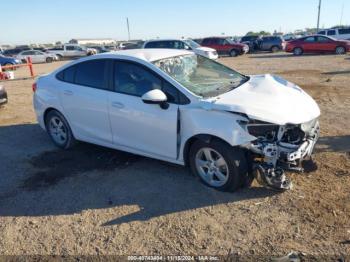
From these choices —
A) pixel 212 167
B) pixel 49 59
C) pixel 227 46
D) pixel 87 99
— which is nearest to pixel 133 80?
pixel 87 99

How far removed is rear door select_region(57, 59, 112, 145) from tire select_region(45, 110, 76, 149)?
225mm

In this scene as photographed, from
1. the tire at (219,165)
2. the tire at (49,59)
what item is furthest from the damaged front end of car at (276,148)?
the tire at (49,59)

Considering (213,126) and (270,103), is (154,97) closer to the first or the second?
(213,126)

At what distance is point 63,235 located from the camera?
12.4 ft

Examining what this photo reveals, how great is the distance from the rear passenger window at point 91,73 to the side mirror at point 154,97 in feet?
3.80

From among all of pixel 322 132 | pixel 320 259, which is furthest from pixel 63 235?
pixel 322 132

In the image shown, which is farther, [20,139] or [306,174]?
[20,139]

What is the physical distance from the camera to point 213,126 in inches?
162

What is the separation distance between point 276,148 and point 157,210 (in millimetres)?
1507

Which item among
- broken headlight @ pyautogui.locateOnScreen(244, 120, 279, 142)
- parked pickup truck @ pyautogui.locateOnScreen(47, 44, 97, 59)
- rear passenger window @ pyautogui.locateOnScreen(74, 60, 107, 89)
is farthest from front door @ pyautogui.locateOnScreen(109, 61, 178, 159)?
parked pickup truck @ pyautogui.locateOnScreen(47, 44, 97, 59)

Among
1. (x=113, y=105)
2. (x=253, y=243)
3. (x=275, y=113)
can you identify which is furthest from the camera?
(x=113, y=105)

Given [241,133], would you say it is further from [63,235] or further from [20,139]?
[20,139]

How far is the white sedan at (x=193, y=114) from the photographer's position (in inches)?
159

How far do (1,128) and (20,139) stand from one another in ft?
4.06
